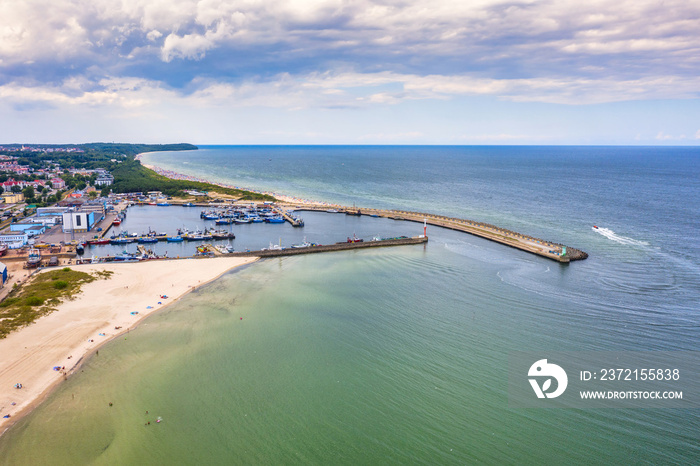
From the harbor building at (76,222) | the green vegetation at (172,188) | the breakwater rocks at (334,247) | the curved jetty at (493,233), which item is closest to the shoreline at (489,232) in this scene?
the curved jetty at (493,233)

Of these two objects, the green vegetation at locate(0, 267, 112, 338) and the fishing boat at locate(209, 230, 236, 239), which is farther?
the fishing boat at locate(209, 230, 236, 239)

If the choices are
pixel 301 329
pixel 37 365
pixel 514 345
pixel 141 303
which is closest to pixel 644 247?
pixel 514 345

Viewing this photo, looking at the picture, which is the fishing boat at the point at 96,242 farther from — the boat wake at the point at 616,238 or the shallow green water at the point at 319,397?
the boat wake at the point at 616,238

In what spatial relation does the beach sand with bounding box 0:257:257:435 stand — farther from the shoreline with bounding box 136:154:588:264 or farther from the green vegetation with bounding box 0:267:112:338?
the shoreline with bounding box 136:154:588:264

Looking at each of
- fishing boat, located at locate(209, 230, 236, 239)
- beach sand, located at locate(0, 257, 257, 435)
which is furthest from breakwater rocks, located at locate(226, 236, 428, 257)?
fishing boat, located at locate(209, 230, 236, 239)

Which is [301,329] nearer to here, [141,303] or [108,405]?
[108,405]

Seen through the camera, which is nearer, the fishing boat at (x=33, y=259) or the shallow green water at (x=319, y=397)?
the shallow green water at (x=319, y=397)
